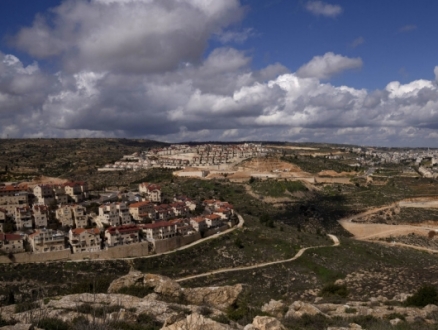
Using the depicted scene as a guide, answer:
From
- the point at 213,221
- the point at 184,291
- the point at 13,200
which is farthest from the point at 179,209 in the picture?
the point at 184,291

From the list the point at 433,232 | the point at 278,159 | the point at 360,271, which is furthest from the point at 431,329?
the point at 278,159

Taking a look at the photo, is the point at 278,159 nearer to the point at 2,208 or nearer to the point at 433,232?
the point at 433,232

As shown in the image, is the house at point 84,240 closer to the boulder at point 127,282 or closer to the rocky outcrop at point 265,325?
the boulder at point 127,282

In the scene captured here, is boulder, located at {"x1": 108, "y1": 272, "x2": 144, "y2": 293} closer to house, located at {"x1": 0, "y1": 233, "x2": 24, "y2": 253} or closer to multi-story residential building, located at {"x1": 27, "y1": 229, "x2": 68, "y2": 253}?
multi-story residential building, located at {"x1": 27, "y1": 229, "x2": 68, "y2": 253}

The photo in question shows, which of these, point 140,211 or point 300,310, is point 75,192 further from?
point 300,310

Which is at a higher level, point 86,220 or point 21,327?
point 21,327
